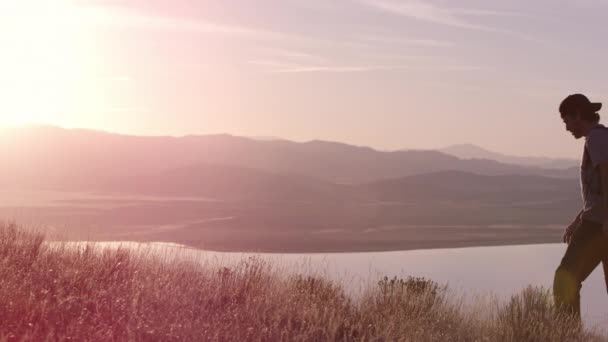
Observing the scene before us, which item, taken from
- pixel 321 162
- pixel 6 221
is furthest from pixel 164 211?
pixel 321 162

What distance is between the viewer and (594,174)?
7.85m

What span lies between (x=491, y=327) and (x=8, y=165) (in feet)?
321

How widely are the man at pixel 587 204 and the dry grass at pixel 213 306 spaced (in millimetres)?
593

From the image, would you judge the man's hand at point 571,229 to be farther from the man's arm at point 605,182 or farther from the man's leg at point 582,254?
the man's arm at point 605,182

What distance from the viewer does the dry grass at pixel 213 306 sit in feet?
21.2

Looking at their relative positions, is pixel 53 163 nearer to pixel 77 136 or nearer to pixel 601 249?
pixel 77 136

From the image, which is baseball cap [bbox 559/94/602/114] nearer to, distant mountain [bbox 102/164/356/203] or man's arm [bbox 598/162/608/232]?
man's arm [bbox 598/162/608/232]

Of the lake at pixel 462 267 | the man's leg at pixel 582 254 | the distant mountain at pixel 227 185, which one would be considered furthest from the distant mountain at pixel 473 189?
the man's leg at pixel 582 254

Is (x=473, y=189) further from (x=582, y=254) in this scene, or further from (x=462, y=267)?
(x=582, y=254)

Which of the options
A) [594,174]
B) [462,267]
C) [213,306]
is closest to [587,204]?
[594,174]

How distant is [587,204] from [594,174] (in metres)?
0.30

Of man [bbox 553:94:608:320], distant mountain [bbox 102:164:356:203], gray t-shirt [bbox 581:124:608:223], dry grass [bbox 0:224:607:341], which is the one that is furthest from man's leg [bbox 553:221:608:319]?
distant mountain [bbox 102:164:356:203]

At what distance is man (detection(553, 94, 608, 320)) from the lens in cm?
773

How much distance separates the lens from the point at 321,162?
6358 inches
